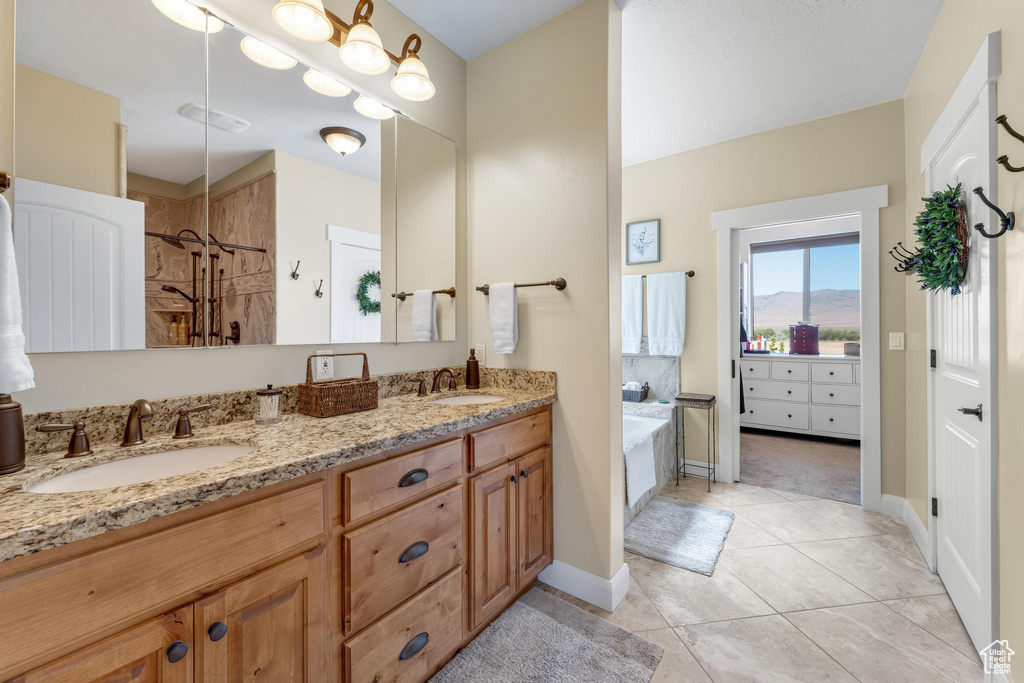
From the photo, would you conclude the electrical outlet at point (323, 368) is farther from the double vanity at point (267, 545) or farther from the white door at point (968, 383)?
the white door at point (968, 383)

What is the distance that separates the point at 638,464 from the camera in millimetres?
2648

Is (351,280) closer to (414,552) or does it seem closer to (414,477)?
(414,477)

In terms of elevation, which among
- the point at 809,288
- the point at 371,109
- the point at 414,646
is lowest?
the point at 414,646

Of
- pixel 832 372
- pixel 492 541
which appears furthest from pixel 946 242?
pixel 832 372

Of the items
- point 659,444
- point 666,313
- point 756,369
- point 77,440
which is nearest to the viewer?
point 77,440

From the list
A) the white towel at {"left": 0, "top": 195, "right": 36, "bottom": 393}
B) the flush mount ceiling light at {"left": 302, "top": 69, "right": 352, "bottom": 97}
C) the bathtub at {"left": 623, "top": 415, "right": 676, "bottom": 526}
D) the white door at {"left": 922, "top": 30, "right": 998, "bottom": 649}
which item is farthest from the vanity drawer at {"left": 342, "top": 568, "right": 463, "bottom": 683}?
the flush mount ceiling light at {"left": 302, "top": 69, "right": 352, "bottom": 97}

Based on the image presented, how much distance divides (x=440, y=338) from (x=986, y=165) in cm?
222

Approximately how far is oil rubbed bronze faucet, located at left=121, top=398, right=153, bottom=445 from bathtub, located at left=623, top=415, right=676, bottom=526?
8.29 feet

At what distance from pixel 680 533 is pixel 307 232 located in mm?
2553

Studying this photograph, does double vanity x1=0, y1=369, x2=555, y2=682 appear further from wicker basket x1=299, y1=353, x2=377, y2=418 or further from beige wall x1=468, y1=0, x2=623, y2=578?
beige wall x1=468, y1=0, x2=623, y2=578

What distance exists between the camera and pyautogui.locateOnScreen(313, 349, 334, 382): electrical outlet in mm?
1662

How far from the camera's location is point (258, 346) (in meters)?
1.53

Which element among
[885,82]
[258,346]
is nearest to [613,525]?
[258,346]

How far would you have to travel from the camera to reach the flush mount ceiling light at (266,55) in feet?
4.93
